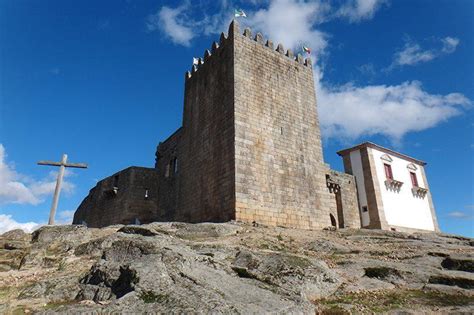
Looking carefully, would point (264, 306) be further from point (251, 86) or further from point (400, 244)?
point (251, 86)

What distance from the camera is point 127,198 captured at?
73.8ft

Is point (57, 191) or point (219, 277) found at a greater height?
point (57, 191)

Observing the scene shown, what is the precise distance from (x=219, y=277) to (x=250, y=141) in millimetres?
9331

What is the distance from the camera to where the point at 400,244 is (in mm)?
11656

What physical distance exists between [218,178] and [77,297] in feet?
31.7

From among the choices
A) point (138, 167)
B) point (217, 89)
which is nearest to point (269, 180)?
point (217, 89)

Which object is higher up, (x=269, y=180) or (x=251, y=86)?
(x=251, y=86)

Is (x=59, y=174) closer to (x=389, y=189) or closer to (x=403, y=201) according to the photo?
(x=389, y=189)

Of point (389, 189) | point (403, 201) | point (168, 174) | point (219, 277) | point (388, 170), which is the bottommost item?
point (219, 277)

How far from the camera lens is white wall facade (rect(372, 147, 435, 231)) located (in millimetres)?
25484

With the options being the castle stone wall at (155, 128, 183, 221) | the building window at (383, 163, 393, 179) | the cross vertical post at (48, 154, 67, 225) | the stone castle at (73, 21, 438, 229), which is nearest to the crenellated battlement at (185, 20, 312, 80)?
the stone castle at (73, 21, 438, 229)

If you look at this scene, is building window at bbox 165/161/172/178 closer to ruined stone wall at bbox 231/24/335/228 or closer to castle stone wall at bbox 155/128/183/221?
A: castle stone wall at bbox 155/128/183/221

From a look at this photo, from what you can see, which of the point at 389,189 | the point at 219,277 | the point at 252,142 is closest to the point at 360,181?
the point at 389,189

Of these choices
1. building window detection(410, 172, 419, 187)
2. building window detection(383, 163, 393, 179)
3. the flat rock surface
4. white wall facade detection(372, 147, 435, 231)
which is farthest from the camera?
building window detection(410, 172, 419, 187)
